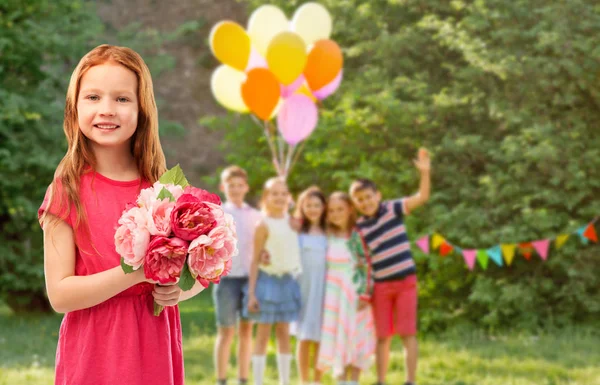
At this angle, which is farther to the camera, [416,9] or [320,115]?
[320,115]

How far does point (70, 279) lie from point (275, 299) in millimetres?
3613

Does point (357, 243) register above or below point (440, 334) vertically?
above

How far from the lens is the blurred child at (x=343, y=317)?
529cm

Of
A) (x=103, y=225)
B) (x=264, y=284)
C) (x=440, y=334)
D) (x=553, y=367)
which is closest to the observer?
(x=103, y=225)

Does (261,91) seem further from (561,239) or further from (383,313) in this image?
(561,239)

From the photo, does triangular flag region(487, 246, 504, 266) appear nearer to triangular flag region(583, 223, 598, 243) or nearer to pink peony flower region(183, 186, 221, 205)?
triangular flag region(583, 223, 598, 243)

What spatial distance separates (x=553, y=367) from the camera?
603 centimetres

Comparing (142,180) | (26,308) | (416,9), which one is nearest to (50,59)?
(26,308)

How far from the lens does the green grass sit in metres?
5.65

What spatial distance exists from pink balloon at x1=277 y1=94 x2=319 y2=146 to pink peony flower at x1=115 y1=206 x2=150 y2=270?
509cm

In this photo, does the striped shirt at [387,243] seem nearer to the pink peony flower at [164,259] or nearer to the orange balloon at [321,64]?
the orange balloon at [321,64]

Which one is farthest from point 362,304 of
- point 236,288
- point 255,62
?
point 255,62

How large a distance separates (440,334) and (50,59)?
5.15 metres

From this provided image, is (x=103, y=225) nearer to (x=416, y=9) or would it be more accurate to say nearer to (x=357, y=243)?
(x=357, y=243)
